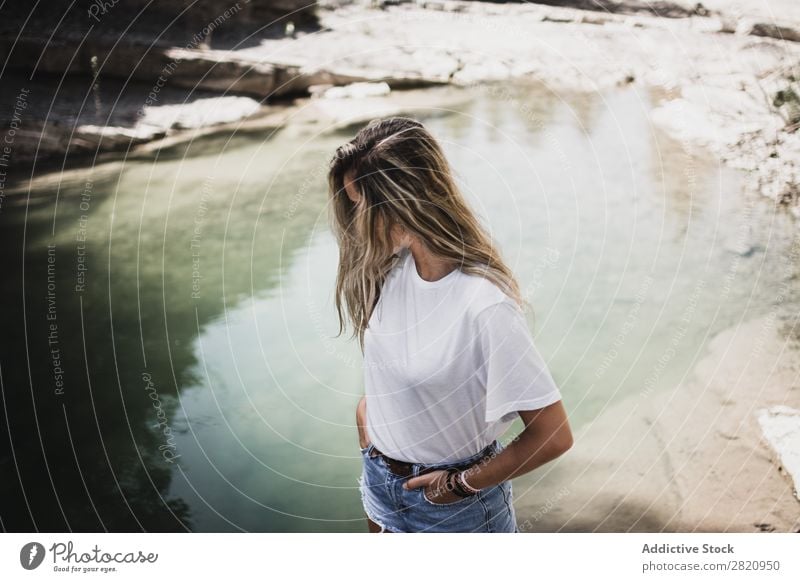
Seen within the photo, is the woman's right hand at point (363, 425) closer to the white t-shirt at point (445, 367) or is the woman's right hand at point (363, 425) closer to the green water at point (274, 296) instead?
the white t-shirt at point (445, 367)

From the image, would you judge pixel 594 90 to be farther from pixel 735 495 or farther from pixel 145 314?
pixel 145 314

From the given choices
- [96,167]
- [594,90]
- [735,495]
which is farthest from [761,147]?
[96,167]

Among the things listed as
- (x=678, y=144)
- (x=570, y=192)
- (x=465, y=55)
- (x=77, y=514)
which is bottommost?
(x=77, y=514)

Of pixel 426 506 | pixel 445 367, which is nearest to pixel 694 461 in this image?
pixel 426 506

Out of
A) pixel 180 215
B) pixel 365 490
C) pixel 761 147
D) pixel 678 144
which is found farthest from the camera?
pixel 180 215

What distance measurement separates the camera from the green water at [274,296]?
1.73m

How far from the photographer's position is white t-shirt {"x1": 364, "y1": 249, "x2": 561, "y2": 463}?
2.66 feet

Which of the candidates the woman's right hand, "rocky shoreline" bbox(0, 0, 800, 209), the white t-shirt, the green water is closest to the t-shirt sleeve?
the white t-shirt

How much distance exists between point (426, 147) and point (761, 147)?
1.25 metres

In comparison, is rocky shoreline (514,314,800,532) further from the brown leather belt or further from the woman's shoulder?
the woman's shoulder

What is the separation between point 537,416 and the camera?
84cm

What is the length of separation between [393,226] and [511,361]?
0.26m

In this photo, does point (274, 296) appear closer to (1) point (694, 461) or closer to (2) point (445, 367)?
(1) point (694, 461)

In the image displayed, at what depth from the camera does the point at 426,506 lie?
97 centimetres
